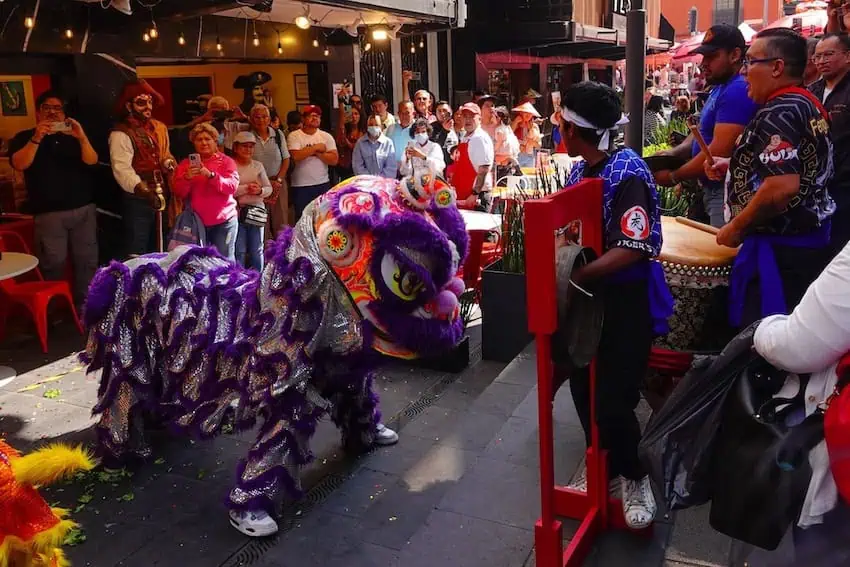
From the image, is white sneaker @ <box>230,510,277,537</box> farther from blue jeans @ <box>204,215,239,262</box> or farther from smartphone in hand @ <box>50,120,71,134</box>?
smartphone in hand @ <box>50,120,71,134</box>

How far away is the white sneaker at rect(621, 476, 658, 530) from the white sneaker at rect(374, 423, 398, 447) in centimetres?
161

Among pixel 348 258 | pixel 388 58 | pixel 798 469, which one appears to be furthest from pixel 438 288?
pixel 388 58

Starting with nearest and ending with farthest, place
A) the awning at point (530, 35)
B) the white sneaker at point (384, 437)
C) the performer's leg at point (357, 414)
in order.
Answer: the performer's leg at point (357, 414) < the white sneaker at point (384, 437) < the awning at point (530, 35)

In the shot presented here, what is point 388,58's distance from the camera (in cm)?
1236

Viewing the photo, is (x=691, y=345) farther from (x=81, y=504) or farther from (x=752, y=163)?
(x=81, y=504)

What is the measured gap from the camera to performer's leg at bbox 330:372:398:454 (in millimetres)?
4102

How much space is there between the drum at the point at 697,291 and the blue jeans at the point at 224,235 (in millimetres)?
4201

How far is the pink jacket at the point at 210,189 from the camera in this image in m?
6.35

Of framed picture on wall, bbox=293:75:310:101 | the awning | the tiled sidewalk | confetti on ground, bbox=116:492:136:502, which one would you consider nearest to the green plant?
the tiled sidewalk

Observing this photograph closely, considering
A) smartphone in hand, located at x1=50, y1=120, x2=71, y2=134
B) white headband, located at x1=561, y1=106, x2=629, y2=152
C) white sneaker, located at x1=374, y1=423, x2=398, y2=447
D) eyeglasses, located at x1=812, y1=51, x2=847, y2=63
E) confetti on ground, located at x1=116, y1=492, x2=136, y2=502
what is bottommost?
confetti on ground, located at x1=116, y1=492, x2=136, y2=502

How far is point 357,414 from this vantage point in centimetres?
413

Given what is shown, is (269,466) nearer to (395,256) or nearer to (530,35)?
(395,256)

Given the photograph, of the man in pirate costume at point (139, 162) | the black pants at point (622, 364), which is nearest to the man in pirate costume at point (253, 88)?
the man in pirate costume at point (139, 162)

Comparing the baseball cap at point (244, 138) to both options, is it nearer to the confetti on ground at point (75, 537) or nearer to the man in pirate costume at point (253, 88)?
the man in pirate costume at point (253, 88)
